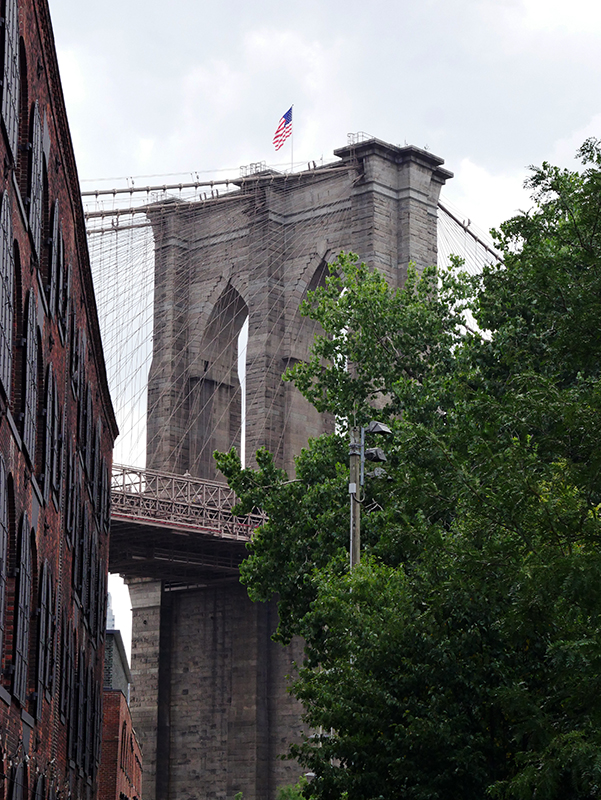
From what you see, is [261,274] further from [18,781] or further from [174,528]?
[18,781]

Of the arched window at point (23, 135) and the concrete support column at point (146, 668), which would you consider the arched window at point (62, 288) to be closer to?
the arched window at point (23, 135)

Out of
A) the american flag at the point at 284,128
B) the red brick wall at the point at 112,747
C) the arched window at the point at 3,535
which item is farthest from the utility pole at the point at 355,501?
the american flag at the point at 284,128

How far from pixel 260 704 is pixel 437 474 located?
145 feet

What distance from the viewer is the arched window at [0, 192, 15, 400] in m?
15.4

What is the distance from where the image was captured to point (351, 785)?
63.2ft

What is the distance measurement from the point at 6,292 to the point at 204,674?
167 feet

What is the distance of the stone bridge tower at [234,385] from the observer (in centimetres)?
6097

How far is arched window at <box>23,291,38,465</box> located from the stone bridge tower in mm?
40174

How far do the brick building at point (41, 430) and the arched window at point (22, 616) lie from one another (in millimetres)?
21

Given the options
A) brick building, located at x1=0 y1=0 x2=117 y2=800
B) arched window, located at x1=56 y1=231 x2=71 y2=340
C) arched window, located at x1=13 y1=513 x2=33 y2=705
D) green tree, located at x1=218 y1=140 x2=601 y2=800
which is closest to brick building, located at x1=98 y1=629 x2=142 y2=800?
brick building, located at x1=0 y1=0 x2=117 y2=800

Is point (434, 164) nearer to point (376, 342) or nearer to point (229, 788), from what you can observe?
point (229, 788)

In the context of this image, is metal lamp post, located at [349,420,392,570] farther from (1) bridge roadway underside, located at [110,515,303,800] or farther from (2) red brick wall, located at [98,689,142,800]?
(1) bridge roadway underside, located at [110,515,303,800]

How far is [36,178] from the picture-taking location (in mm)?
18953

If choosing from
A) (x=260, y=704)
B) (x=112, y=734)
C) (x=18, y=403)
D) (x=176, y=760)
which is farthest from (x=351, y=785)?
(x=176, y=760)
